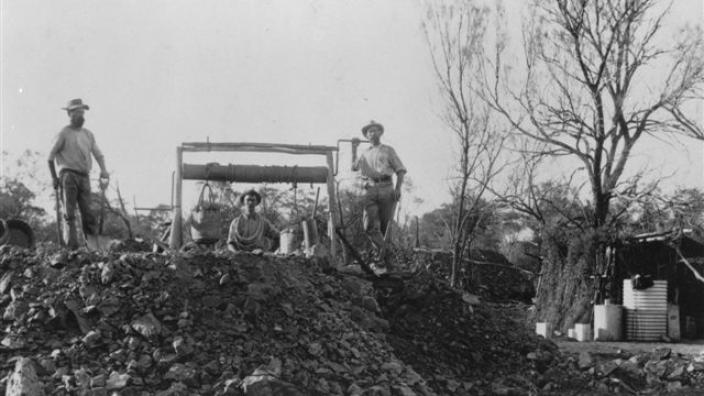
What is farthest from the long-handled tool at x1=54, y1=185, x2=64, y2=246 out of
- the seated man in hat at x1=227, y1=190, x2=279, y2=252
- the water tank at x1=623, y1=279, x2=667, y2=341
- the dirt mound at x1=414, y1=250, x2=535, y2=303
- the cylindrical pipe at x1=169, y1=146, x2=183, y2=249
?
the dirt mound at x1=414, y1=250, x2=535, y2=303

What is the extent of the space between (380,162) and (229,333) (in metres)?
3.27

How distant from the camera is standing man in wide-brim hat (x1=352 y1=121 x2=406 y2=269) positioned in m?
9.91

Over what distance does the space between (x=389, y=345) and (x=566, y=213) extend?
800cm

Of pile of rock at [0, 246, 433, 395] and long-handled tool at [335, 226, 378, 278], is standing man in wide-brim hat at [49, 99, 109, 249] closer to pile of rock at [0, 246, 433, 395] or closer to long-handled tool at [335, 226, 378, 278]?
pile of rock at [0, 246, 433, 395]

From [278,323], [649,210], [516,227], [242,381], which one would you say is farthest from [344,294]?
[516,227]

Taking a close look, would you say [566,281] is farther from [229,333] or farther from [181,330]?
[181,330]

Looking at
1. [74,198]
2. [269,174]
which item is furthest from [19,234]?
[269,174]

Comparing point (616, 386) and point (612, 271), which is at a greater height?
point (612, 271)

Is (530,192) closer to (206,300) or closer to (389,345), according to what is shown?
(389,345)

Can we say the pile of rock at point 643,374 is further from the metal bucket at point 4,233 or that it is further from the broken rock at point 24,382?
the metal bucket at point 4,233

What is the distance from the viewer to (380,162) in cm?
997

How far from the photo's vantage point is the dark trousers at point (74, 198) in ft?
29.9

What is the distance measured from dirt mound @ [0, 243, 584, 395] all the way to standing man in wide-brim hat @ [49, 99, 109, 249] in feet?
2.43

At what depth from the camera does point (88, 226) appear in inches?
373
